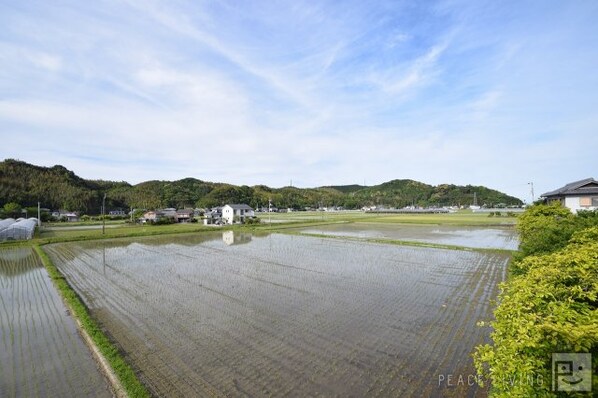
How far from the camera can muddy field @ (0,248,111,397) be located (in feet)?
20.0

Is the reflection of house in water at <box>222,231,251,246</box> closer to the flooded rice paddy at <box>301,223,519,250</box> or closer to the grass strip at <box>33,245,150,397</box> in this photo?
the flooded rice paddy at <box>301,223,519,250</box>

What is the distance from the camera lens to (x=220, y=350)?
7535 mm

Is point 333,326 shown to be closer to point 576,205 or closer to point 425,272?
point 425,272

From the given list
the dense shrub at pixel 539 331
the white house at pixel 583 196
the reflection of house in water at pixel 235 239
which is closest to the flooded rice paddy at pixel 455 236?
the white house at pixel 583 196

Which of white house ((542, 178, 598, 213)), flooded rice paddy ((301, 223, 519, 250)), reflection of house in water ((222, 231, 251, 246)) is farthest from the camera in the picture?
reflection of house in water ((222, 231, 251, 246))

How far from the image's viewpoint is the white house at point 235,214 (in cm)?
5083

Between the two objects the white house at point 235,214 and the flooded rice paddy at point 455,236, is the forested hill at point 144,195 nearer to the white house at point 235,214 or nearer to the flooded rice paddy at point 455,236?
the white house at point 235,214

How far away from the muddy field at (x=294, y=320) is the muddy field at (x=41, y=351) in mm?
922

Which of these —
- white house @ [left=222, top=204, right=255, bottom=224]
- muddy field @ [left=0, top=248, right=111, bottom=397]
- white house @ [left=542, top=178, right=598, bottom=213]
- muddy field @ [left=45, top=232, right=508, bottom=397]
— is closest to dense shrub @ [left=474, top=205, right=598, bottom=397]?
muddy field @ [left=45, top=232, right=508, bottom=397]

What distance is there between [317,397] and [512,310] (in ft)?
13.1

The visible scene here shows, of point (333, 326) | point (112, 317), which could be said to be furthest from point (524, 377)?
point (112, 317)

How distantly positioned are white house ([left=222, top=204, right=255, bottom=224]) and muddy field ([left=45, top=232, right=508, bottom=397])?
103 ft

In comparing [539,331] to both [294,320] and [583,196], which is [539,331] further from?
[583,196]

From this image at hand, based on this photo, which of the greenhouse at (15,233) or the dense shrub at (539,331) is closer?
the dense shrub at (539,331)
